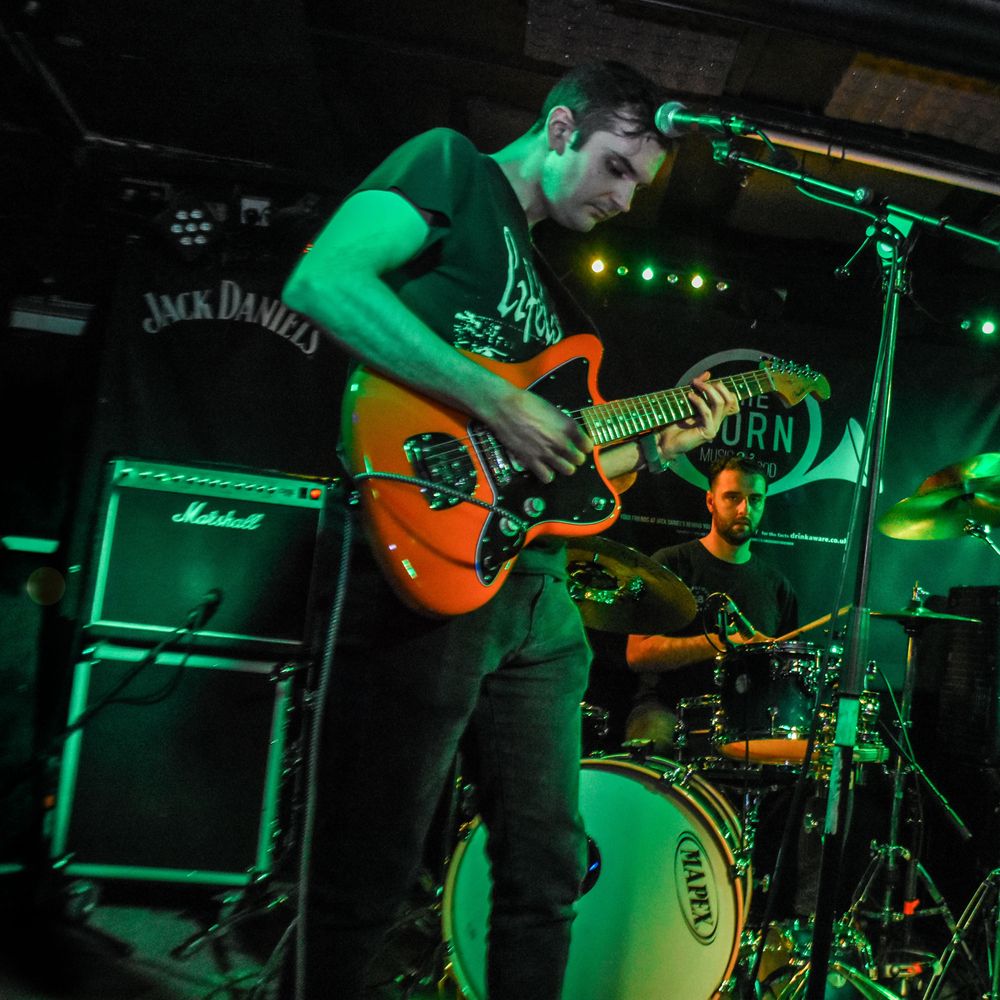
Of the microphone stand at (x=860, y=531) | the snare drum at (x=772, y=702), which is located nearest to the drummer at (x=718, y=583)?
the snare drum at (x=772, y=702)

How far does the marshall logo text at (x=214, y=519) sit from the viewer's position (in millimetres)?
3111

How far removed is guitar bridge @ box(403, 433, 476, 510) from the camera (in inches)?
64.7

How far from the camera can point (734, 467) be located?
14.8 feet

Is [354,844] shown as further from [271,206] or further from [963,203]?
[963,203]

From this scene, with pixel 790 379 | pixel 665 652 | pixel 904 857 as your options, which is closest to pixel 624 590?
pixel 790 379

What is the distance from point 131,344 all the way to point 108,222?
0.72m

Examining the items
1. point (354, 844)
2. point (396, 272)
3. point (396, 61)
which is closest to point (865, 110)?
point (396, 61)

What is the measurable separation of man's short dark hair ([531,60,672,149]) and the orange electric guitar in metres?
0.51

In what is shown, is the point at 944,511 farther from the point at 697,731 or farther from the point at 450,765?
the point at 450,765

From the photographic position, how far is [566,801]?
1.73 meters

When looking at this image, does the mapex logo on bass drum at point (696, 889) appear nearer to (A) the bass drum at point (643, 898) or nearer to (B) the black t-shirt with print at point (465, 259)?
(A) the bass drum at point (643, 898)

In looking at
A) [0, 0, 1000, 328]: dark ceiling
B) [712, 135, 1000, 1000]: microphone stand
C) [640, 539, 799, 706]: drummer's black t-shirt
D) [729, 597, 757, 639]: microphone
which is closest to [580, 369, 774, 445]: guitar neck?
[712, 135, 1000, 1000]: microphone stand

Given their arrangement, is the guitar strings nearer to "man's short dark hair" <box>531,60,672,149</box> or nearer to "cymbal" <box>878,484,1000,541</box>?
"man's short dark hair" <box>531,60,672,149</box>

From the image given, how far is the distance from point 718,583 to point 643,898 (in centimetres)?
190
